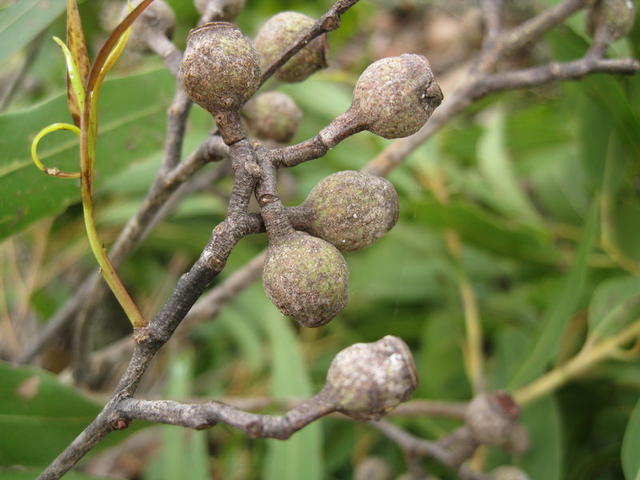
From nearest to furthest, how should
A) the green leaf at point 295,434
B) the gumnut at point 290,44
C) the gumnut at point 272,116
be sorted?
1. the gumnut at point 290,44
2. the gumnut at point 272,116
3. the green leaf at point 295,434

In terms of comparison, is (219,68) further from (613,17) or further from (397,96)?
(613,17)

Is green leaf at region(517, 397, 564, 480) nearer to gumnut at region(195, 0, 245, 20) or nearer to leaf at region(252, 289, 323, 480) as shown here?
leaf at region(252, 289, 323, 480)

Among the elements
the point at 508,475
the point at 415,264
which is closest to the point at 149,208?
the point at 508,475

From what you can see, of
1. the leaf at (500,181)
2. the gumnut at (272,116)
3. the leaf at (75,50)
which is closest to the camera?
the leaf at (75,50)

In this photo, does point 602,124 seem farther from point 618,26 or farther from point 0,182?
point 0,182

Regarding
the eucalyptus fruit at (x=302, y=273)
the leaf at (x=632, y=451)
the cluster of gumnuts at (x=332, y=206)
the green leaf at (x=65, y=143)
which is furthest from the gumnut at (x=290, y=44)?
the leaf at (x=632, y=451)

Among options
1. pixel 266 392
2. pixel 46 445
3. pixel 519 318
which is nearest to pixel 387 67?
pixel 46 445

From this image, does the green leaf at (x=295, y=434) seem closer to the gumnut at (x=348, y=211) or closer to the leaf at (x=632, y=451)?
the leaf at (x=632, y=451)
